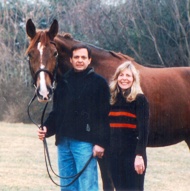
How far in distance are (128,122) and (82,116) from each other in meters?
0.44

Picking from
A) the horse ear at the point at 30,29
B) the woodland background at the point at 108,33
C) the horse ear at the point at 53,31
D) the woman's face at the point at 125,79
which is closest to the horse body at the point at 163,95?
the horse ear at the point at 53,31

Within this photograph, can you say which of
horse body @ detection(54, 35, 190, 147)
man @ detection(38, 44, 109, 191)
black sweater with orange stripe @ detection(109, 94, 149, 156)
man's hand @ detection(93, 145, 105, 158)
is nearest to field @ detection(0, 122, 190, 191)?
horse body @ detection(54, 35, 190, 147)

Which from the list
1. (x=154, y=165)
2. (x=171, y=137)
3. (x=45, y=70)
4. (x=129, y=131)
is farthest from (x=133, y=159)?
(x=154, y=165)

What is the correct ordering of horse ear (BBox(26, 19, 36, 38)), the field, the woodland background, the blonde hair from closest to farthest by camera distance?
the blonde hair, horse ear (BBox(26, 19, 36, 38)), the field, the woodland background

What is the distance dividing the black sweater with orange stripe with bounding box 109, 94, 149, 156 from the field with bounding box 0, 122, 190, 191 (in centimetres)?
430

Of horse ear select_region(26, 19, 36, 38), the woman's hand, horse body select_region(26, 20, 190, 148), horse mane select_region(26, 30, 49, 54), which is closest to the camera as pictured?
the woman's hand

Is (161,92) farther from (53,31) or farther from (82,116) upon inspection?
(82,116)

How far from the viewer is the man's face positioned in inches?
229

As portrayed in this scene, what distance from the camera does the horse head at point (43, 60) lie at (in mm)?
5832

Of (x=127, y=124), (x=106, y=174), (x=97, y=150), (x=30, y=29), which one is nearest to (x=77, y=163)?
(x=97, y=150)

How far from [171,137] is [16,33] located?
26.2 metres

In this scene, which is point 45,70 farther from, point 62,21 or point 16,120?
point 62,21

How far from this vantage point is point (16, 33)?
109 ft

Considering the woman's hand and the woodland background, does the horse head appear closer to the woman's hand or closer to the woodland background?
the woman's hand
